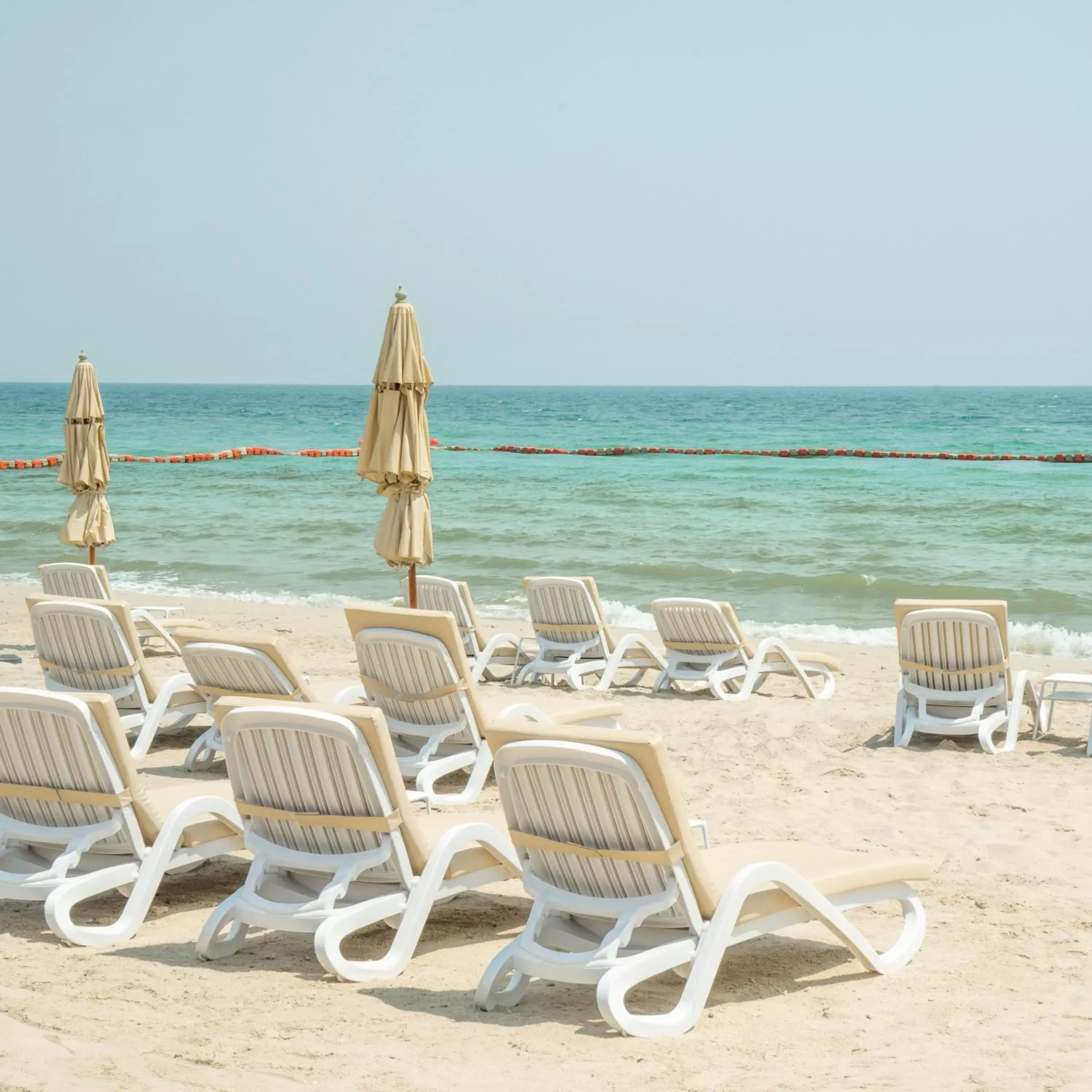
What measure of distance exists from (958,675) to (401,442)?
14.6 ft

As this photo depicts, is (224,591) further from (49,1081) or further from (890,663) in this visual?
(49,1081)

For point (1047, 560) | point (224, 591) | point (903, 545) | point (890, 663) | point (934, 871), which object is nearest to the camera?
point (934, 871)

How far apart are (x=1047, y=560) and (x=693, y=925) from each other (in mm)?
17432

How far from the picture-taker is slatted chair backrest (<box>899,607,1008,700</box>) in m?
7.89

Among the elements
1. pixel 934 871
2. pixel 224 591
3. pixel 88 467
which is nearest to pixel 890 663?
pixel 934 871

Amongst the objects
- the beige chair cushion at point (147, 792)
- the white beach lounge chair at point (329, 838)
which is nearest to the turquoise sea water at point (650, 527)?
the beige chair cushion at point (147, 792)

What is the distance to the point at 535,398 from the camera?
120625mm

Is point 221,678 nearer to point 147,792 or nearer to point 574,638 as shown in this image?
point 147,792

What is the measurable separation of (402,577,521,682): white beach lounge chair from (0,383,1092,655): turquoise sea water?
4.39 meters

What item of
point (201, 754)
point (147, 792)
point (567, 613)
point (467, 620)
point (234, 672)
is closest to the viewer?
point (147, 792)

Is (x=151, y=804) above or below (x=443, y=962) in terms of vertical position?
above

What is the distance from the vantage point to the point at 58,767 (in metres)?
4.66

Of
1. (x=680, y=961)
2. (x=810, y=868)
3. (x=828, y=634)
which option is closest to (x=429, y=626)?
(x=810, y=868)

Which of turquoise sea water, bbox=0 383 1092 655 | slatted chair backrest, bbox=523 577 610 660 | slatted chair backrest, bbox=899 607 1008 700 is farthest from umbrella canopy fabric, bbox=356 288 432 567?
turquoise sea water, bbox=0 383 1092 655
